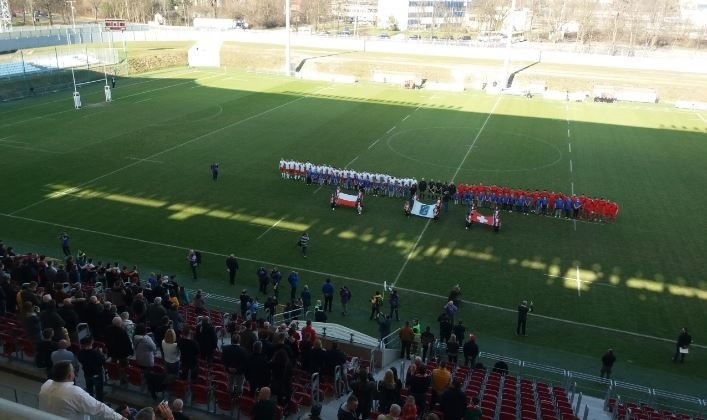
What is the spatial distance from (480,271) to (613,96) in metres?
47.6

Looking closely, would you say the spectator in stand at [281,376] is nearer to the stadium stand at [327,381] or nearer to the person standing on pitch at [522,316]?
the stadium stand at [327,381]

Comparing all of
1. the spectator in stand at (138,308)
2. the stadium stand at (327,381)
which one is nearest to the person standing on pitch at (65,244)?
the stadium stand at (327,381)

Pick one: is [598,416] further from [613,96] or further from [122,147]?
[613,96]

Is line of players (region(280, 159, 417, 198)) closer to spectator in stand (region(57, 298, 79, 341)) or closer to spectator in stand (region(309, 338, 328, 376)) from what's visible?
spectator in stand (region(309, 338, 328, 376))

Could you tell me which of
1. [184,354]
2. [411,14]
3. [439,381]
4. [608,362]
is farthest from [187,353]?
[411,14]

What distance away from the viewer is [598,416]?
13.0 metres

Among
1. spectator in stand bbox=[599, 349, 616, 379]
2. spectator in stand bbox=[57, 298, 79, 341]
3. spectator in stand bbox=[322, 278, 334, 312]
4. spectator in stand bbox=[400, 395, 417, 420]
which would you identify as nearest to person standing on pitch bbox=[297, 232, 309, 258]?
spectator in stand bbox=[322, 278, 334, 312]

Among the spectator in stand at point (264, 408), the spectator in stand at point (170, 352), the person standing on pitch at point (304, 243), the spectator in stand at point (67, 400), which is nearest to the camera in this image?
the spectator in stand at point (67, 400)

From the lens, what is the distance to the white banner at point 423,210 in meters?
27.9

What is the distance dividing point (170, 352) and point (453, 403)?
188 inches

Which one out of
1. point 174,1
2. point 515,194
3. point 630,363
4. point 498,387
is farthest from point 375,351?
point 174,1

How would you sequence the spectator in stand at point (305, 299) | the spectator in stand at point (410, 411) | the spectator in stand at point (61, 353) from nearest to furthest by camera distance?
the spectator in stand at point (61, 353)
the spectator in stand at point (410, 411)
the spectator in stand at point (305, 299)

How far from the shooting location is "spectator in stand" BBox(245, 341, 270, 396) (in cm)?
958

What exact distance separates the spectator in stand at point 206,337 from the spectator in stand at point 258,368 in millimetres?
1535
